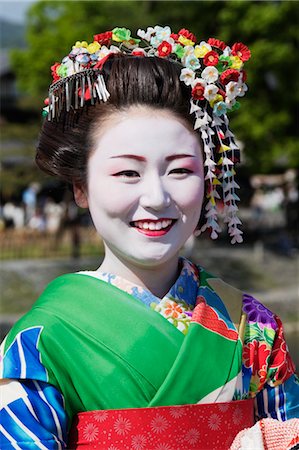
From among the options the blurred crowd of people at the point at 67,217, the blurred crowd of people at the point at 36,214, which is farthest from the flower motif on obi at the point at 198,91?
the blurred crowd of people at the point at 36,214

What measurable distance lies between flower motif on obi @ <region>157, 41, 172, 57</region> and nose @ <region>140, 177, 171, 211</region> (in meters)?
0.34

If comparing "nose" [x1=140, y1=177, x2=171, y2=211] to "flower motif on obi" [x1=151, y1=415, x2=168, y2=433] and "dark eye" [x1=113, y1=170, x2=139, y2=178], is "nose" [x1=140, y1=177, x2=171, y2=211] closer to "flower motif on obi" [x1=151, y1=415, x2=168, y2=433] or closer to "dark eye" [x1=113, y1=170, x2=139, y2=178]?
"dark eye" [x1=113, y1=170, x2=139, y2=178]

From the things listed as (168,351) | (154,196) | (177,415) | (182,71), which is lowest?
(177,415)

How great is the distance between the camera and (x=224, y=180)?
6.64 feet

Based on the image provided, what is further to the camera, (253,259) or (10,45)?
(10,45)

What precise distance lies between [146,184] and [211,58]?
15.4 inches

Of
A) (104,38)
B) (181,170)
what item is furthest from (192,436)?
(104,38)

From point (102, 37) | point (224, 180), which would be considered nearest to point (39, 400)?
point (224, 180)

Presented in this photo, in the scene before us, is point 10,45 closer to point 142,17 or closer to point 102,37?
point 142,17

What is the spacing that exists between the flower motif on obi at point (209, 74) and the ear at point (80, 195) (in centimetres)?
42

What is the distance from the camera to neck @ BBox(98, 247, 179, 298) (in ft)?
6.39

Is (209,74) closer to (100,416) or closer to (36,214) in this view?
(100,416)

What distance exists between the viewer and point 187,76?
1903mm

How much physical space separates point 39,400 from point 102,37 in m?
0.94
